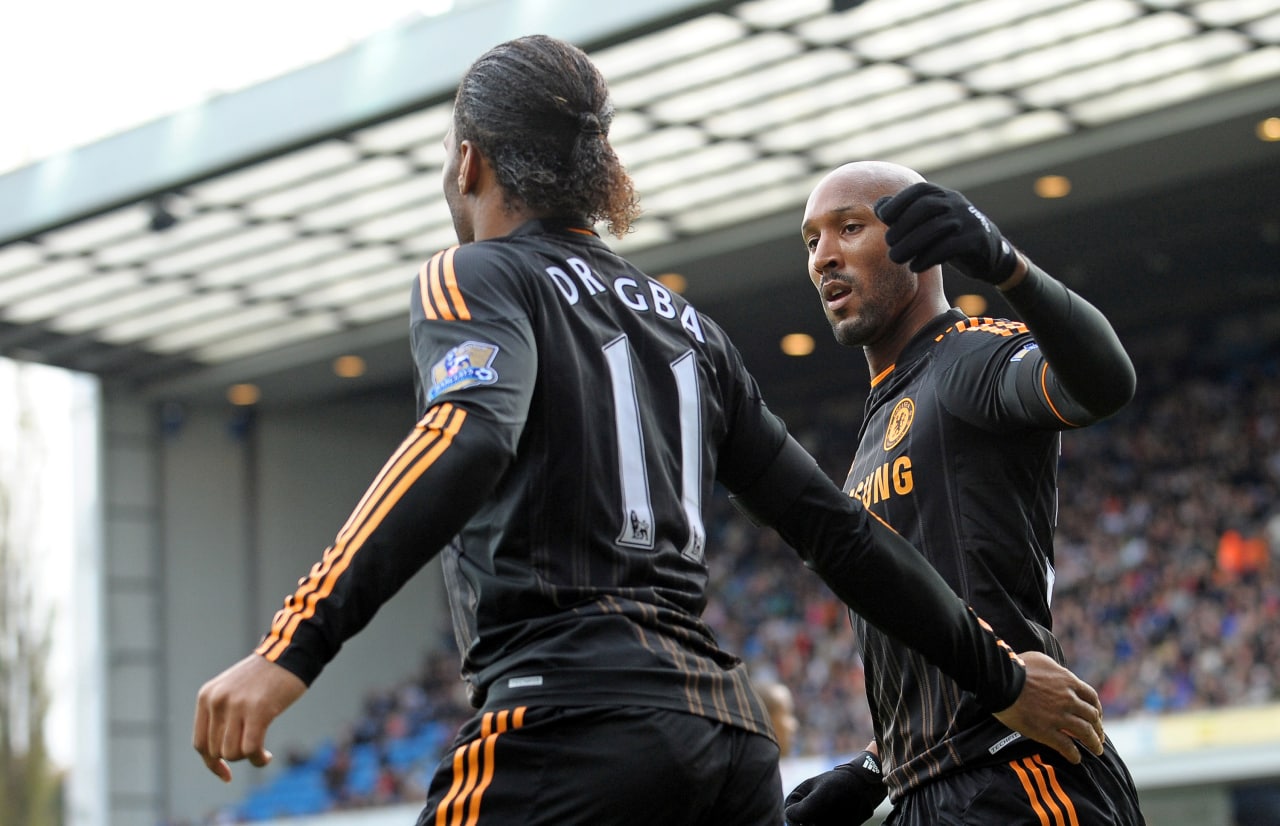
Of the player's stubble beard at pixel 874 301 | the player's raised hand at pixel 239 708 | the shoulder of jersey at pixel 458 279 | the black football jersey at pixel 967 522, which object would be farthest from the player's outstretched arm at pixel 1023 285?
the player's raised hand at pixel 239 708

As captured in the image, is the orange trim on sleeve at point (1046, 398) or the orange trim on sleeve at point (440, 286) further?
the orange trim on sleeve at point (1046, 398)

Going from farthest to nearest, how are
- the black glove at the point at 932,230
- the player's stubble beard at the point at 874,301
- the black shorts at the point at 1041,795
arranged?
the player's stubble beard at the point at 874,301 < the black shorts at the point at 1041,795 < the black glove at the point at 932,230

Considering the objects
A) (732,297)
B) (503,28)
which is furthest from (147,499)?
(503,28)

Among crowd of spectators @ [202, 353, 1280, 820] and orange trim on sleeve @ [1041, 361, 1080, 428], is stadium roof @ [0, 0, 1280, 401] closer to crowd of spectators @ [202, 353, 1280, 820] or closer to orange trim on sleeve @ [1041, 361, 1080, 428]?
crowd of spectators @ [202, 353, 1280, 820]

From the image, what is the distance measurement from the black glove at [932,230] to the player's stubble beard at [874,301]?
3.37 feet

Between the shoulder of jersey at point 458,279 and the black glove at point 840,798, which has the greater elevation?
the shoulder of jersey at point 458,279

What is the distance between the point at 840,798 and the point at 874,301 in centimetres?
109

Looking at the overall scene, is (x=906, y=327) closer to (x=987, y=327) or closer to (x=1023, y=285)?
(x=987, y=327)

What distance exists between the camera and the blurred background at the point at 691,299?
17.2 meters

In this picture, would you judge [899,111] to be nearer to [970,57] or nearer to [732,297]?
[970,57]

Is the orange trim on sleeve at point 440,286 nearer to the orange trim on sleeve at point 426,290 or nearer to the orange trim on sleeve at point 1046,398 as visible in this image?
the orange trim on sleeve at point 426,290

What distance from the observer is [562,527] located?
97.5 inches

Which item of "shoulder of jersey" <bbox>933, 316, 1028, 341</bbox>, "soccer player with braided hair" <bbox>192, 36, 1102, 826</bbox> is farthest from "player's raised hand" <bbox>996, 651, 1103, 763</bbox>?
"shoulder of jersey" <bbox>933, 316, 1028, 341</bbox>

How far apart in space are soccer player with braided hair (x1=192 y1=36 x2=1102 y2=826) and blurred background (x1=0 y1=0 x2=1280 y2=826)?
462 inches
